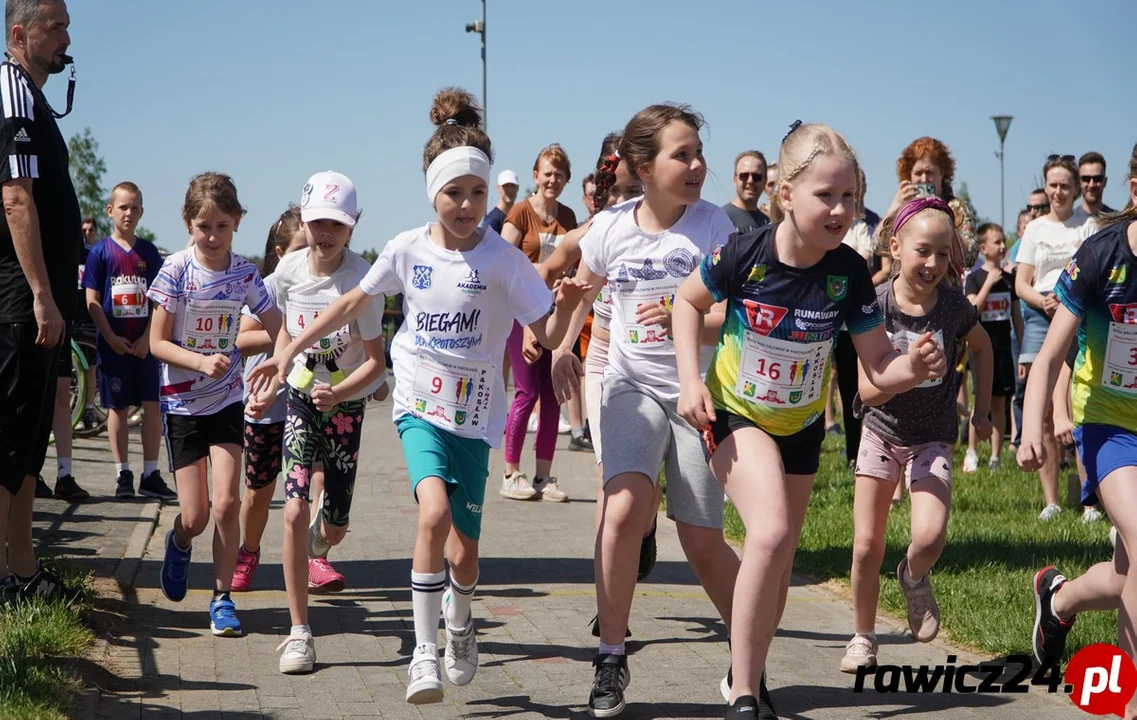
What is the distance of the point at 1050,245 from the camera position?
957 centimetres

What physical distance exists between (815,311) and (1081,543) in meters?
4.19

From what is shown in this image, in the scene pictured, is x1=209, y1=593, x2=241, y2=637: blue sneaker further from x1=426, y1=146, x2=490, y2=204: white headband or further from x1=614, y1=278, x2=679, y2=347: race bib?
x1=614, y1=278, x2=679, y2=347: race bib

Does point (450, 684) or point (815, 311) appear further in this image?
point (450, 684)

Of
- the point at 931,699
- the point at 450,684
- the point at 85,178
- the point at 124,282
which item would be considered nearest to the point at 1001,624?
the point at 931,699

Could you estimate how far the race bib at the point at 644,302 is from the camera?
513 cm

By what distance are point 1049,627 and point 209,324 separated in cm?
407

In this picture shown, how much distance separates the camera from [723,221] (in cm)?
534

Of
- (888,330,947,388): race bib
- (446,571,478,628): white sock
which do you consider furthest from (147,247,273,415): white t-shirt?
(888,330,947,388): race bib

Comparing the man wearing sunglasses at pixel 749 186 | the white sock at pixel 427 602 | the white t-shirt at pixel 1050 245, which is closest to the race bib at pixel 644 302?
the white sock at pixel 427 602

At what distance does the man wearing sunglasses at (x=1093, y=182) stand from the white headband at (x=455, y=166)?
6.29 meters

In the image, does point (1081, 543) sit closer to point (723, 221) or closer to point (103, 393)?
point (723, 221)

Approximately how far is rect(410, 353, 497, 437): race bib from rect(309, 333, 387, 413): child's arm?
2.19 ft

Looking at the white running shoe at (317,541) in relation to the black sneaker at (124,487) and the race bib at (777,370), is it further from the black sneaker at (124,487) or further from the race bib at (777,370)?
the black sneaker at (124,487)

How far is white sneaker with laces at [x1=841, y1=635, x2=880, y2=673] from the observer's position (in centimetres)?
543
